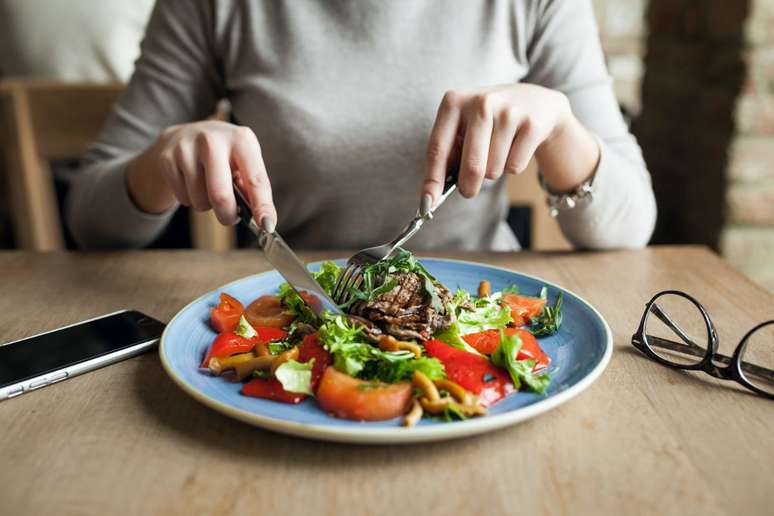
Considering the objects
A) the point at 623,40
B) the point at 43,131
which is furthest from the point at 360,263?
the point at 623,40

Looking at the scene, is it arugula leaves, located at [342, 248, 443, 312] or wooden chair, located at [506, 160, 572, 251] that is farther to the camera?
wooden chair, located at [506, 160, 572, 251]

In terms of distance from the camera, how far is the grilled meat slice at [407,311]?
33.6 inches

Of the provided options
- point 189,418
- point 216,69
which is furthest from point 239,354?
point 216,69

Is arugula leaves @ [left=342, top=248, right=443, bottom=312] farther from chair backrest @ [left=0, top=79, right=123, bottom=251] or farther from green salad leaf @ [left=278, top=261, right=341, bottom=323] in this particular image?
chair backrest @ [left=0, top=79, right=123, bottom=251]

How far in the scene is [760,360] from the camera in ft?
2.87

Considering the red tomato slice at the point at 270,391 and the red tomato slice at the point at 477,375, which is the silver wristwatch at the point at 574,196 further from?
the red tomato slice at the point at 270,391

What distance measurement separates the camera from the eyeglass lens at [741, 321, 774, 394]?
780 mm

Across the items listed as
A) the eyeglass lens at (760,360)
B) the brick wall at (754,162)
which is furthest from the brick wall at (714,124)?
the eyeglass lens at (760,360)

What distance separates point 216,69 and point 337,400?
1.08 m

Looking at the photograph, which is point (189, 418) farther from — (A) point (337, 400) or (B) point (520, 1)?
(B) point (520, 1)

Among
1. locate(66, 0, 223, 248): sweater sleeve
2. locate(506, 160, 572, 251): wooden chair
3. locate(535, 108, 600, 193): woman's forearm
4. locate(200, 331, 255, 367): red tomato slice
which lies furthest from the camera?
locate(506, 160, 572, 251): wooden chair

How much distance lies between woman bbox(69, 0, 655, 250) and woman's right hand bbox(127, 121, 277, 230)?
8.2 inches

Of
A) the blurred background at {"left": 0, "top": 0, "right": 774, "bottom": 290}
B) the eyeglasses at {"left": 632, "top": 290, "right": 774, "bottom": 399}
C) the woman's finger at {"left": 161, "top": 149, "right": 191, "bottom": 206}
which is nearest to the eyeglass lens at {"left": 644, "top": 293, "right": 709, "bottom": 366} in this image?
the eyeglasses at {"left": 632, "top": 290, "right": 774, "bottom": 399}

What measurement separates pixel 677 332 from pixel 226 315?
1.94 ft
